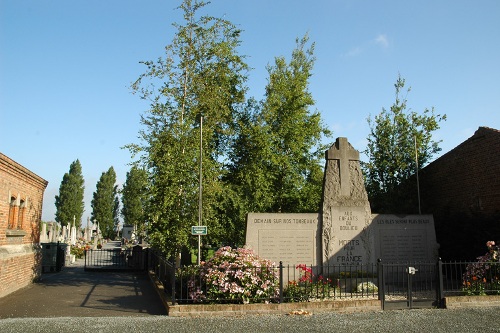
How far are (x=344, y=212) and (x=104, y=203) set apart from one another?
65.0 meters

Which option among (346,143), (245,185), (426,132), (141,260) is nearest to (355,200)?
(346,143)

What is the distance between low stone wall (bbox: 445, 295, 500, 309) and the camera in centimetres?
1115

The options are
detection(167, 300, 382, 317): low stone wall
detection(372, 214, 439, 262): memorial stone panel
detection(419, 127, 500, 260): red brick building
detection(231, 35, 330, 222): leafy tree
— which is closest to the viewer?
detection(167, 300, 382, 317): low stone wall

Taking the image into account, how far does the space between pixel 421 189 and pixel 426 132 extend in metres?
3.34

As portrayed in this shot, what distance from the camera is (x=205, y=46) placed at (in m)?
→ 20.7

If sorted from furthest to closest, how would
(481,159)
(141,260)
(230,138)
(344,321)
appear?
(141,260) < (230,138) < (481,159) < (344,321)

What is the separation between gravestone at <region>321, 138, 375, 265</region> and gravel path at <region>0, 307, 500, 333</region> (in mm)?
4044

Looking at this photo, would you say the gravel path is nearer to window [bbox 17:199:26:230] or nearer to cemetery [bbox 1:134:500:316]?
cemetery [bbox 1:134:500:316]

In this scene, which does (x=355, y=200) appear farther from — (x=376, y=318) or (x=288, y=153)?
(x=288, y=153)

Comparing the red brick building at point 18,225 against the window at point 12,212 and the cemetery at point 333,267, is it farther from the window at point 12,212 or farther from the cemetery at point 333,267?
the cemetery at point 333,267

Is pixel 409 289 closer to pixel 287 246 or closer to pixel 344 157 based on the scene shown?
pixel 287 246

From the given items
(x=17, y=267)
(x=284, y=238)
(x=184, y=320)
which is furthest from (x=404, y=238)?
(x=17, y=267)

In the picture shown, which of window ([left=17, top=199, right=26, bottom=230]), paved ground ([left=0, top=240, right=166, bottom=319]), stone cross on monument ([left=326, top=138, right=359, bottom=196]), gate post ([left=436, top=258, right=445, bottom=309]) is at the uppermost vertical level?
stone cross on monument ([left=326, top=138, right=359, bottom=196])

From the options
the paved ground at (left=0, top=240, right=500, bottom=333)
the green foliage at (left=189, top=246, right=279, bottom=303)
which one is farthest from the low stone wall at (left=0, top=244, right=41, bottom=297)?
the green foliage at (left=189, top=246, right=279, bottom=303)
